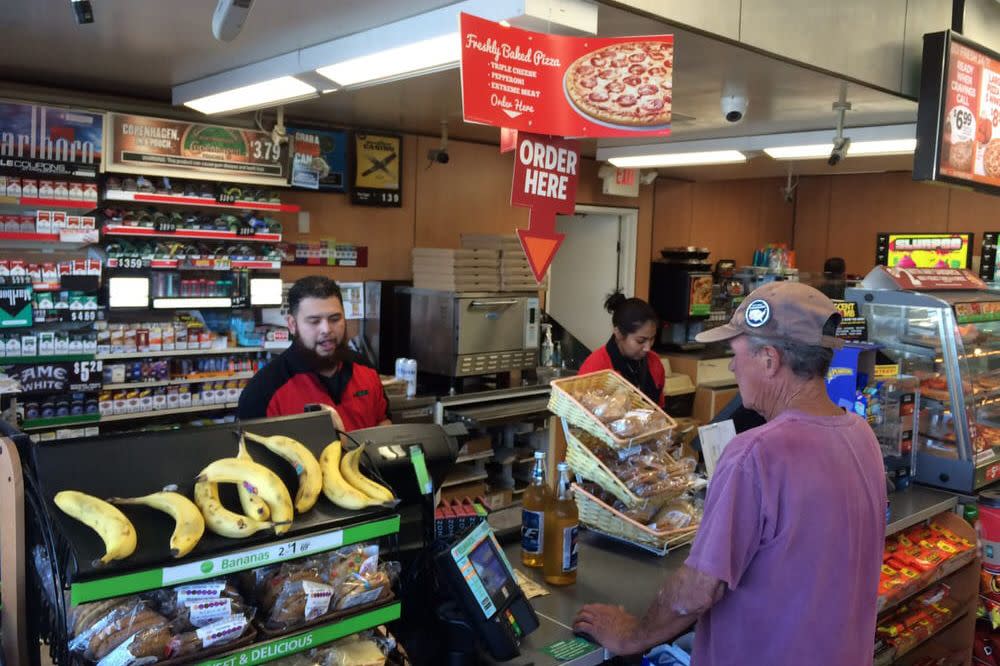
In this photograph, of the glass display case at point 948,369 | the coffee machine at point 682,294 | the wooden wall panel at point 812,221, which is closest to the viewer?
the glass display case at point 948,369

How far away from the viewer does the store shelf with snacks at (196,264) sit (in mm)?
4406

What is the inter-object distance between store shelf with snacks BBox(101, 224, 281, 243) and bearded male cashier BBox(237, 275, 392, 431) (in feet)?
5.63

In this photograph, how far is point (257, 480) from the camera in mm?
1504

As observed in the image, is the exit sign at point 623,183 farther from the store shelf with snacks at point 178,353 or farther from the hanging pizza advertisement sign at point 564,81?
the hanging pizza advertisement sign at point 564,81

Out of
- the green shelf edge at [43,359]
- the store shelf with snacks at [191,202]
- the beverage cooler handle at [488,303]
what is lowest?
the green shelf edge at [43,359]

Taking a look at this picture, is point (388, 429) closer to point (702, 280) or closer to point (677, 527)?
point (677, 527)

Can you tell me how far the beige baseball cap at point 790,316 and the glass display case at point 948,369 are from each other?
2.18 metres

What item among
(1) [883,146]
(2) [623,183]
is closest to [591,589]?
(1) [883,146]

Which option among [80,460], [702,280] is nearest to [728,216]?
[702,280]

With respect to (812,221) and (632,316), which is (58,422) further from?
(812,221)

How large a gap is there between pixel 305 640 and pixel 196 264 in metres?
3.64

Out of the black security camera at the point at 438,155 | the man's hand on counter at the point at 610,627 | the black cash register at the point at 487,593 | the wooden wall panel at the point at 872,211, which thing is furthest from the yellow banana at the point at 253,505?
the wooden wall panel at the point at 872,211

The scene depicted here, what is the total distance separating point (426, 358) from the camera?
17.9 ft

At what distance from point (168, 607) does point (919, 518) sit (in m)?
2.93
